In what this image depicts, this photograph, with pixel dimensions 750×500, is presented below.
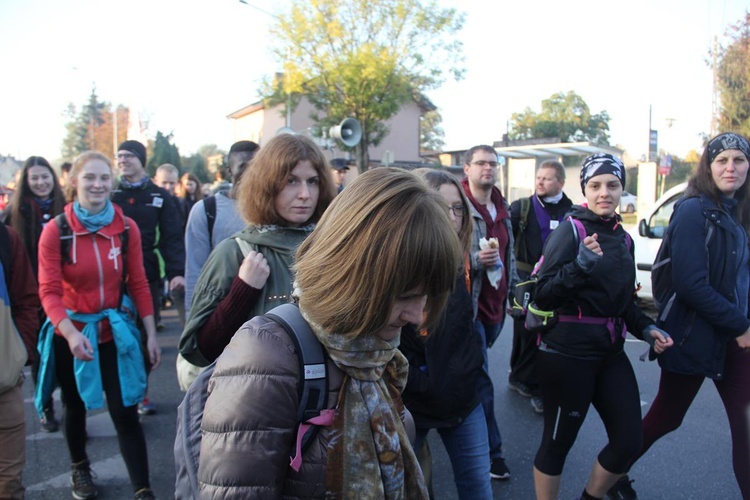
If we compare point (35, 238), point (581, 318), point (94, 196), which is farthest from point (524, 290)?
point (35, 238)

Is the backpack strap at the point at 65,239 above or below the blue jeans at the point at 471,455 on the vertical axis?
above

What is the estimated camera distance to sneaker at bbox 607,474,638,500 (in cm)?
326

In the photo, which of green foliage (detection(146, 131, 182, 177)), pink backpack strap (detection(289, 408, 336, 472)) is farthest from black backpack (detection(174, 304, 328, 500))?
green foliage (detection(146, 131, 182, 177))

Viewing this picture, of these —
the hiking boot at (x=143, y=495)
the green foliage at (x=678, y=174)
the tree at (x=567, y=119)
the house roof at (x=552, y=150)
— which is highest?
the tree at (x=567, y=119)

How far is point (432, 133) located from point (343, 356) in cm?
7728

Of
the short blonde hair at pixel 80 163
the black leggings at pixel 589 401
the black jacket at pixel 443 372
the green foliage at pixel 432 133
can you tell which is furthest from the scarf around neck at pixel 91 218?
the green foliage at pixel 432 133

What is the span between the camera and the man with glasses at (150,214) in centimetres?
516

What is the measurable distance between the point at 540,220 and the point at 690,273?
7.53ft

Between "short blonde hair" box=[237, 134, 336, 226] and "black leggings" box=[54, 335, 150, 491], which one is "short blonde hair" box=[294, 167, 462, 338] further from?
"black leggings" box=[54, 335, 150, 491]

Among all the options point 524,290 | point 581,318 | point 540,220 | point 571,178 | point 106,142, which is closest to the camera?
point 581,318

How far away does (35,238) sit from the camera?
4344mm

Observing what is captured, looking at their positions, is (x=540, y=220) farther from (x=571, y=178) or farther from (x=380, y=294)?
(x=571, y=178)

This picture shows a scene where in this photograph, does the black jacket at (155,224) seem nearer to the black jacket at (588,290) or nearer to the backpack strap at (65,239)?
the backpack strap at (65,239)

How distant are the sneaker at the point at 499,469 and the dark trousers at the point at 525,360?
1379 millimetres
